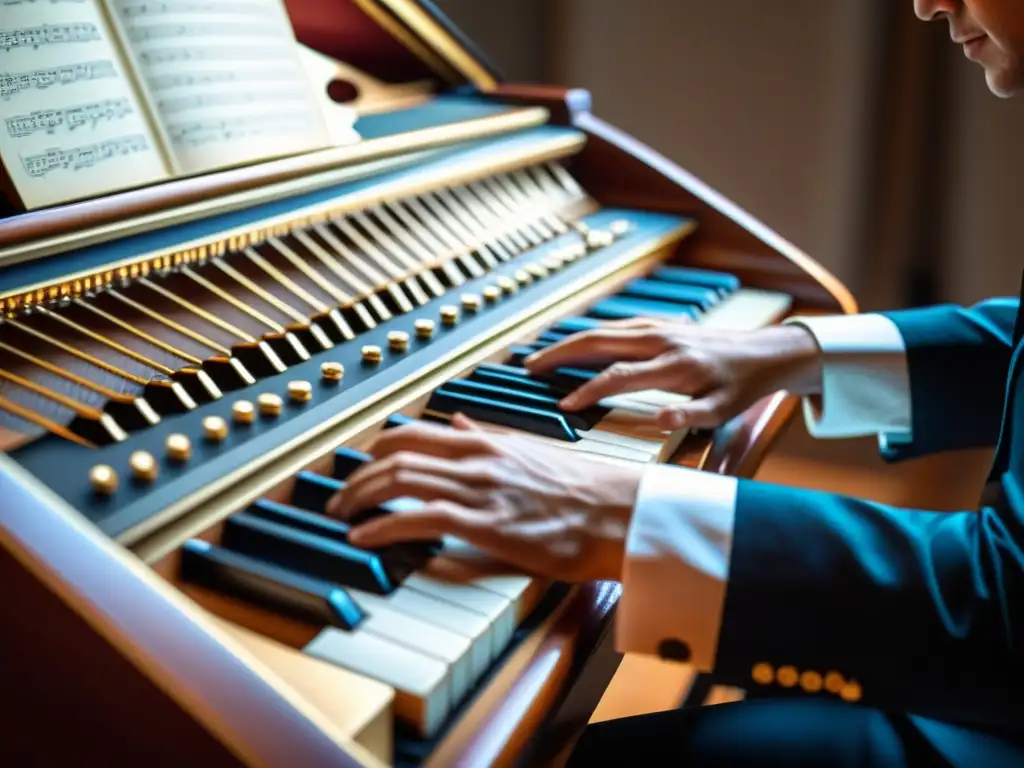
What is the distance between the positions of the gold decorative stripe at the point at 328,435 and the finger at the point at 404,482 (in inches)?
3.0

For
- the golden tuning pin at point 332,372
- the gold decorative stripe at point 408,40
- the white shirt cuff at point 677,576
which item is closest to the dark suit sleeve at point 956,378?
the white shirt cuff at point 677,576

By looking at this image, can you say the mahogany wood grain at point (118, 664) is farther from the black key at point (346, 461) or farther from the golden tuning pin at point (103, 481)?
the black key at point (346, 461)

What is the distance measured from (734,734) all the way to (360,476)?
1.67ft

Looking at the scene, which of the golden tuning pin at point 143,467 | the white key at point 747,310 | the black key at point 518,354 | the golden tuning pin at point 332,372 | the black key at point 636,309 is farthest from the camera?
the white key at point 747,310

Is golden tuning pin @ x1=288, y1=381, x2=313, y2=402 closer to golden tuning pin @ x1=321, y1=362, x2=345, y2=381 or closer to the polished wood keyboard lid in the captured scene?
golden tuning pin @ x1=321, y1=362, x2=345, y2=381

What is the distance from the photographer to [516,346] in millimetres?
1177

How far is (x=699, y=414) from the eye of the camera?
41.0 inches

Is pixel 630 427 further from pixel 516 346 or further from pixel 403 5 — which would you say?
pixel 403 5

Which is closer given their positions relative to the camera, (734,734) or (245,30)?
(734,734)

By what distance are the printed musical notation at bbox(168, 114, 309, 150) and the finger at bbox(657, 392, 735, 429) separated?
583 millimetres

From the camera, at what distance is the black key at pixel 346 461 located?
2.76 feet

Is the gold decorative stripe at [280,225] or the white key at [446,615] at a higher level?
the gold decorative stripe at [280,225]

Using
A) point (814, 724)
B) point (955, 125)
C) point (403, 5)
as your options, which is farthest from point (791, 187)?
point (814, 724)

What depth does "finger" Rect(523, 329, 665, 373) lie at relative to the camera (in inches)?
43.1
